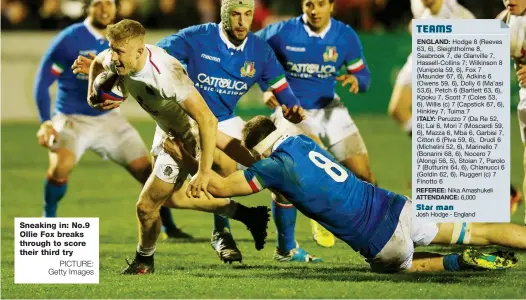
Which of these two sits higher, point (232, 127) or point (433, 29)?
point (433, 29)

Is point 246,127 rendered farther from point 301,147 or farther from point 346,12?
point 346,12

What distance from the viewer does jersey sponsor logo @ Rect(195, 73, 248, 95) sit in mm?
8898

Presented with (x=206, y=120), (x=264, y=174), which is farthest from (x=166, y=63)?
(x=264, y=174)

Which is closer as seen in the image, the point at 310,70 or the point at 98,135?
the point at 310,70

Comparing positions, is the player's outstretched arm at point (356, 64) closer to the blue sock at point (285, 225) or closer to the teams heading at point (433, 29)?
the blue sock at point (285, 225)

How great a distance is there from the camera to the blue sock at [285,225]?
9023 millimetres

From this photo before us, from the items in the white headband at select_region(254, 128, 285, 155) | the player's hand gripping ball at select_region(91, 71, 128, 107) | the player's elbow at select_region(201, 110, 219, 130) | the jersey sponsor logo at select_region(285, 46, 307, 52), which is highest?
the jersey sponsor logo at select_region(285, 46, 307, 52)

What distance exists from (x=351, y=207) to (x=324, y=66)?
2751mm

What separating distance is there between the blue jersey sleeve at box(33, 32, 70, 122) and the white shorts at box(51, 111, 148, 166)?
0.61ft

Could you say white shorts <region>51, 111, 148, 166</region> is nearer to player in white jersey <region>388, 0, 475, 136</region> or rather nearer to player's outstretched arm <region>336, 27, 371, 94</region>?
player's outstretched arm <region>336, 27, 371, 94</region>

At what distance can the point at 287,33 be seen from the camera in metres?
10.0

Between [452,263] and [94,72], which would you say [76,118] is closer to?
[94,72]

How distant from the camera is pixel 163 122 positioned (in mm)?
8242

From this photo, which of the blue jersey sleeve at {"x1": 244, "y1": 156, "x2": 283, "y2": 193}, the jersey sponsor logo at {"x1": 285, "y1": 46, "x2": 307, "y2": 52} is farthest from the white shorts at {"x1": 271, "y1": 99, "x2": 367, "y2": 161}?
the blue jersey sleeve at {"x1": 244, "y1": 156, "x2": 283, "y2": 193}
